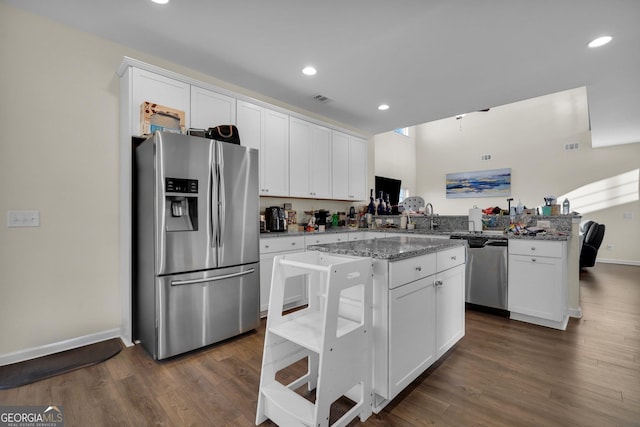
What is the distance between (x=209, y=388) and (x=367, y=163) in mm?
4253

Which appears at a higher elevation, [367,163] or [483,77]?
[483,77]

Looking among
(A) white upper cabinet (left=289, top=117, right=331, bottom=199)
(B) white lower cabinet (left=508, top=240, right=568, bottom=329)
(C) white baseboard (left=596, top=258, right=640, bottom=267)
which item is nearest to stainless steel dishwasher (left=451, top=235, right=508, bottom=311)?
(B) white lower cabinet (left=508, top=240, right=568, bottom=329)

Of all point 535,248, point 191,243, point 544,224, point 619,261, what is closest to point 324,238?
point 191,243

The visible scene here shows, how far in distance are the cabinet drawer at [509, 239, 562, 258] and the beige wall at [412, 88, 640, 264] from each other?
17.1 feet

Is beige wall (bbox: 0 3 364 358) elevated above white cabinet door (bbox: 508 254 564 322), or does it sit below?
above

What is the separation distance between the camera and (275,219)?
352 cm

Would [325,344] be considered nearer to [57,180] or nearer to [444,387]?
[444,387]

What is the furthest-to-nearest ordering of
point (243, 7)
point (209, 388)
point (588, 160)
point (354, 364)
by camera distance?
point (588, 160) < point (243, 7) < point (209, 388) < point (354, 364)

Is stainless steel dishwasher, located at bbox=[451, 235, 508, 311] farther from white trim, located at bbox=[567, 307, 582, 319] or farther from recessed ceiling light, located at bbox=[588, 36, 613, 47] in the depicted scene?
recessed ceiling light, located at bbox=[588, 36, 613, 47]

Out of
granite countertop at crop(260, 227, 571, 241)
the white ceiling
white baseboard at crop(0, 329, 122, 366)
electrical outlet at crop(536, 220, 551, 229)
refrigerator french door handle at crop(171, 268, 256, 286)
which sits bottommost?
white baseboard at crop(0, 329, 122, 366)

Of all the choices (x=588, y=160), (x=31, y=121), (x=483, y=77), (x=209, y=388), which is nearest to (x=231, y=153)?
(x=31, y=121)

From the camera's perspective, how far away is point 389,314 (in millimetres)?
1576

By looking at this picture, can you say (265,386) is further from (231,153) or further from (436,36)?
(436,36)

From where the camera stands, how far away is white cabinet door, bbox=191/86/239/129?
9.34 feet
